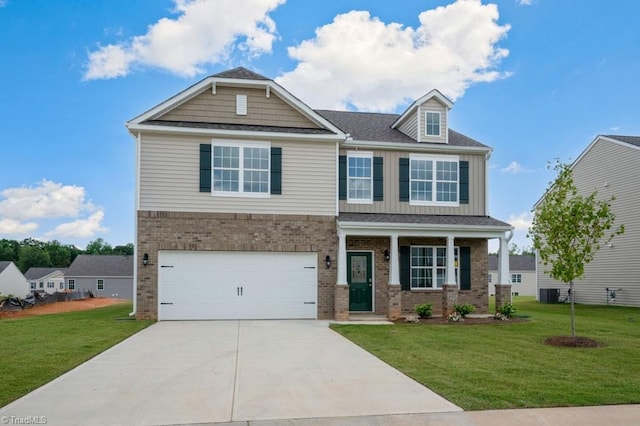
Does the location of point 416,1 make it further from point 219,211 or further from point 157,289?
point 157,289

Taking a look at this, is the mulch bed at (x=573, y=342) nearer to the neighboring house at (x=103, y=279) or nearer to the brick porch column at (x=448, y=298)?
the brick porch column at (x=448, y=298)

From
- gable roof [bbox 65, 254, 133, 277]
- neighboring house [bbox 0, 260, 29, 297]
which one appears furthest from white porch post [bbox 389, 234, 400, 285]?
neighboring house [bbox 0, 260, 29, 297]

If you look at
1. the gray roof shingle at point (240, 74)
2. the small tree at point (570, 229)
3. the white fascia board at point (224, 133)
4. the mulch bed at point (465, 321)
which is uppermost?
the gray roof shingle at point (240, 74)

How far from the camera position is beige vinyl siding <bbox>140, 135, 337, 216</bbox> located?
15.7 meters

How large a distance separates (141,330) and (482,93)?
44.6 ft

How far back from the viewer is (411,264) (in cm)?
1744

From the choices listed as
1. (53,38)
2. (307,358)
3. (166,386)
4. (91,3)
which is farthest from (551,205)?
(53,38)

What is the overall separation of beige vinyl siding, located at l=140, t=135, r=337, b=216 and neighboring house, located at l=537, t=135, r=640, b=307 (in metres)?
13.0

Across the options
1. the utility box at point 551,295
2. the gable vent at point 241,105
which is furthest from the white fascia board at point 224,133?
the utility box at point 551,295

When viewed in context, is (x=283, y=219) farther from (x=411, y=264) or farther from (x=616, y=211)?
(x=616, y=211)

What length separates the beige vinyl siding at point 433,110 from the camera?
59.1ft

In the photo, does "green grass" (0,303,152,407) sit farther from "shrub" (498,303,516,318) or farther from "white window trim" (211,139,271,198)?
"shrub" (498,303,516,318)

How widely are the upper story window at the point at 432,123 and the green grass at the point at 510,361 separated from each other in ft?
22.7

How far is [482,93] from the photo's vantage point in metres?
18.3
